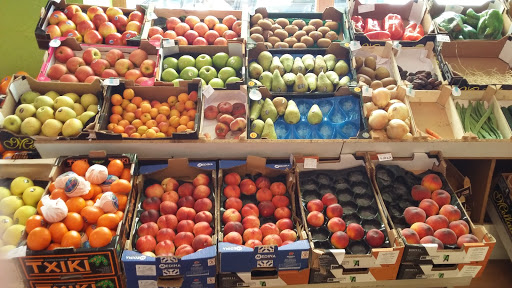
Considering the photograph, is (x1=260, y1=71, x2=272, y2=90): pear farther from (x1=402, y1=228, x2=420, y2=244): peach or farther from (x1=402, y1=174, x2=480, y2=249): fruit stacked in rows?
(x1=402, y1=228, x2=420, y2=244): peach

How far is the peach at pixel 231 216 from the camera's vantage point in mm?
2432

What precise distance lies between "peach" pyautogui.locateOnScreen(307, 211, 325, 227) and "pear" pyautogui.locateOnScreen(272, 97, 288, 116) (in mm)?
945

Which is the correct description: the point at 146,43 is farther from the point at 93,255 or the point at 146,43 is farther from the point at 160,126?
the point at 93,255

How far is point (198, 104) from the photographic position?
9.61ft

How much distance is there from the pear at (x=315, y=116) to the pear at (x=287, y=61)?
553 millimetres

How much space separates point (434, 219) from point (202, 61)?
209 cm

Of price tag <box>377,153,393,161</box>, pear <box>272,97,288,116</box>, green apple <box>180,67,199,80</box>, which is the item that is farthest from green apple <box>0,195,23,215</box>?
price tag <box>377,153,393,161</box>

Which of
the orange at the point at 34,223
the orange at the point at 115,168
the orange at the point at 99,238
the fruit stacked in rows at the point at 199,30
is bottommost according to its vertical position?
the orange at the point at 99,238

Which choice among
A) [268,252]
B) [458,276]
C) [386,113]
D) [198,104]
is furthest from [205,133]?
[458,276]

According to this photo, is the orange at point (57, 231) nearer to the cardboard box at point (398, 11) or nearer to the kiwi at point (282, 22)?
the kiwi at point (282, 22)

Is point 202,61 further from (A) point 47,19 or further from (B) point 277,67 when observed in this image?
(A) point 47,19

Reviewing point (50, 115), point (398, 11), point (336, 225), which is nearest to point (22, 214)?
point (50, 115)

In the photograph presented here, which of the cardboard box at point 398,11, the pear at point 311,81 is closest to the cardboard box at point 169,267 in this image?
the pear at point 311,81

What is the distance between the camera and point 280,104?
3.11 meters
